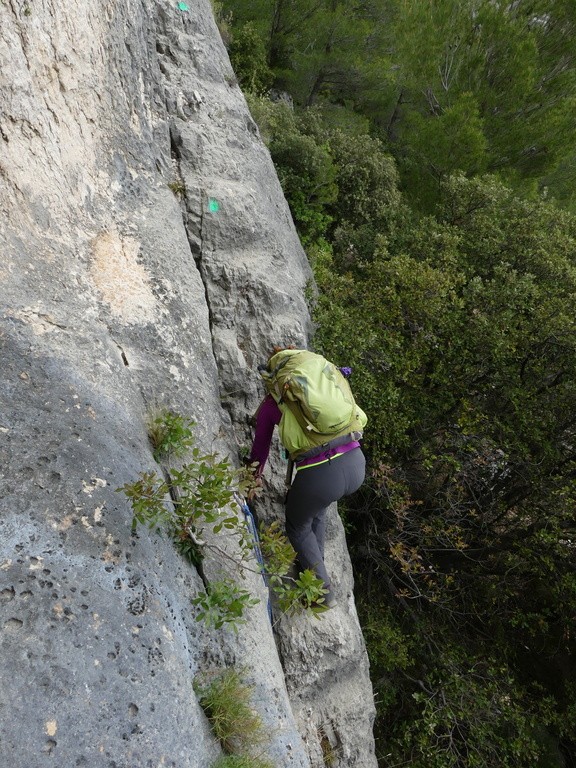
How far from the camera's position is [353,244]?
1095cm

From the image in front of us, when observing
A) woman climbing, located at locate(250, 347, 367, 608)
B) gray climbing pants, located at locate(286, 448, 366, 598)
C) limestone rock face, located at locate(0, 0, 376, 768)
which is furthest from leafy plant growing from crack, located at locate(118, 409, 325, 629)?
gray climbing pants, located at locate(286, 448, 366, 598)

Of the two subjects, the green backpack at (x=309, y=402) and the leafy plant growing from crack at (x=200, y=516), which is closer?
the leafy plant growing from crack at (x=200, y=516)

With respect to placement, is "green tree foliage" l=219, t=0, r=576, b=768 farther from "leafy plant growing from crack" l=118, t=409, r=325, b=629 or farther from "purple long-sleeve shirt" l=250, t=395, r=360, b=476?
"leafy plant growing from crack" l=118, t=409, r=325, b=629

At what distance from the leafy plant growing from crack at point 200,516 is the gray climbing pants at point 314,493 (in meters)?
0.66

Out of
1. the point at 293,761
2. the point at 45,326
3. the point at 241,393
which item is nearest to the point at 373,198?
the point at 241,393

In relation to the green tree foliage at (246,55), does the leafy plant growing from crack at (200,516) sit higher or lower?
lower

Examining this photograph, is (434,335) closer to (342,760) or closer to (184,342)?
(184,342)

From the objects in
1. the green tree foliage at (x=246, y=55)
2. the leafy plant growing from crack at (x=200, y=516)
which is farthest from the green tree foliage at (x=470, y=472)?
the green tree foliage at (x=246, y=55)

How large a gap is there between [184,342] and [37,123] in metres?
1.92

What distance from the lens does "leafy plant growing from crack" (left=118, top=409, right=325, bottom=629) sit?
2.79 m

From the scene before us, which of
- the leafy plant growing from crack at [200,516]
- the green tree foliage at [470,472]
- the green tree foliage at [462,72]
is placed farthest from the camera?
the green tree foliage at [462,72]

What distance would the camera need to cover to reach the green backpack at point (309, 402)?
3.76 metres

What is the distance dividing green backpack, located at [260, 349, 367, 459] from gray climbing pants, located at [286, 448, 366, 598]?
193 mm

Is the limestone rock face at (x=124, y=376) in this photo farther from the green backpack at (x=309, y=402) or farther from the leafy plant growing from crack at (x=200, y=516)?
the green backpack at (x=309, y=402)
